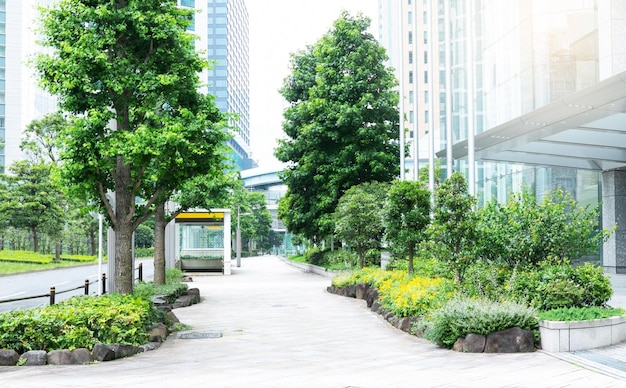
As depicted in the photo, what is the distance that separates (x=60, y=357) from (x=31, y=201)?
153 ft

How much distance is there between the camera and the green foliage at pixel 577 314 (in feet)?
Answer: 35.3

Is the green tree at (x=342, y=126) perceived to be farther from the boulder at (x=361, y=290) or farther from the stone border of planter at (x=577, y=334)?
the stone border of planter at (x=577, y=334)

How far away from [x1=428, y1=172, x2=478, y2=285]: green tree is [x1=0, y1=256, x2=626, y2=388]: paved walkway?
1819 millimetres

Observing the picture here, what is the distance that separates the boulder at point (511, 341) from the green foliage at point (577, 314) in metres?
0.39

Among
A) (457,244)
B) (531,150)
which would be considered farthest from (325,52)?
(457,244)

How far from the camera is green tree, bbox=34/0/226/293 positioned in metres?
13.5

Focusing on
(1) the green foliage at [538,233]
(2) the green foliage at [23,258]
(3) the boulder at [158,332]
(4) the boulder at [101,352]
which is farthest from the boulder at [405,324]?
(2) the green foliage at [23,258]

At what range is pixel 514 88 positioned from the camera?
24875 mm

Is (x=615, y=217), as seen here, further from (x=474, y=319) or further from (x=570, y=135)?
(x=474, y=319)

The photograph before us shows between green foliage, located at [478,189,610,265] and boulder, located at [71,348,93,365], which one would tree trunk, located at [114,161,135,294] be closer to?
boulder, located at [71,348,93,365]

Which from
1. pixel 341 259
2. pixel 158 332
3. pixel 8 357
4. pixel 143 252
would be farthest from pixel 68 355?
pixel 143 252

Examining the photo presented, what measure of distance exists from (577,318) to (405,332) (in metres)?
3.87

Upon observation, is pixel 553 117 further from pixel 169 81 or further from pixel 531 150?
pixel 169 81

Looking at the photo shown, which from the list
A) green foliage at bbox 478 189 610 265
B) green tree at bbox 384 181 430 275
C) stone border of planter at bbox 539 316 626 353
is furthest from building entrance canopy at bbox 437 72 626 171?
stone border of planter at bbox 539 316 626 353
